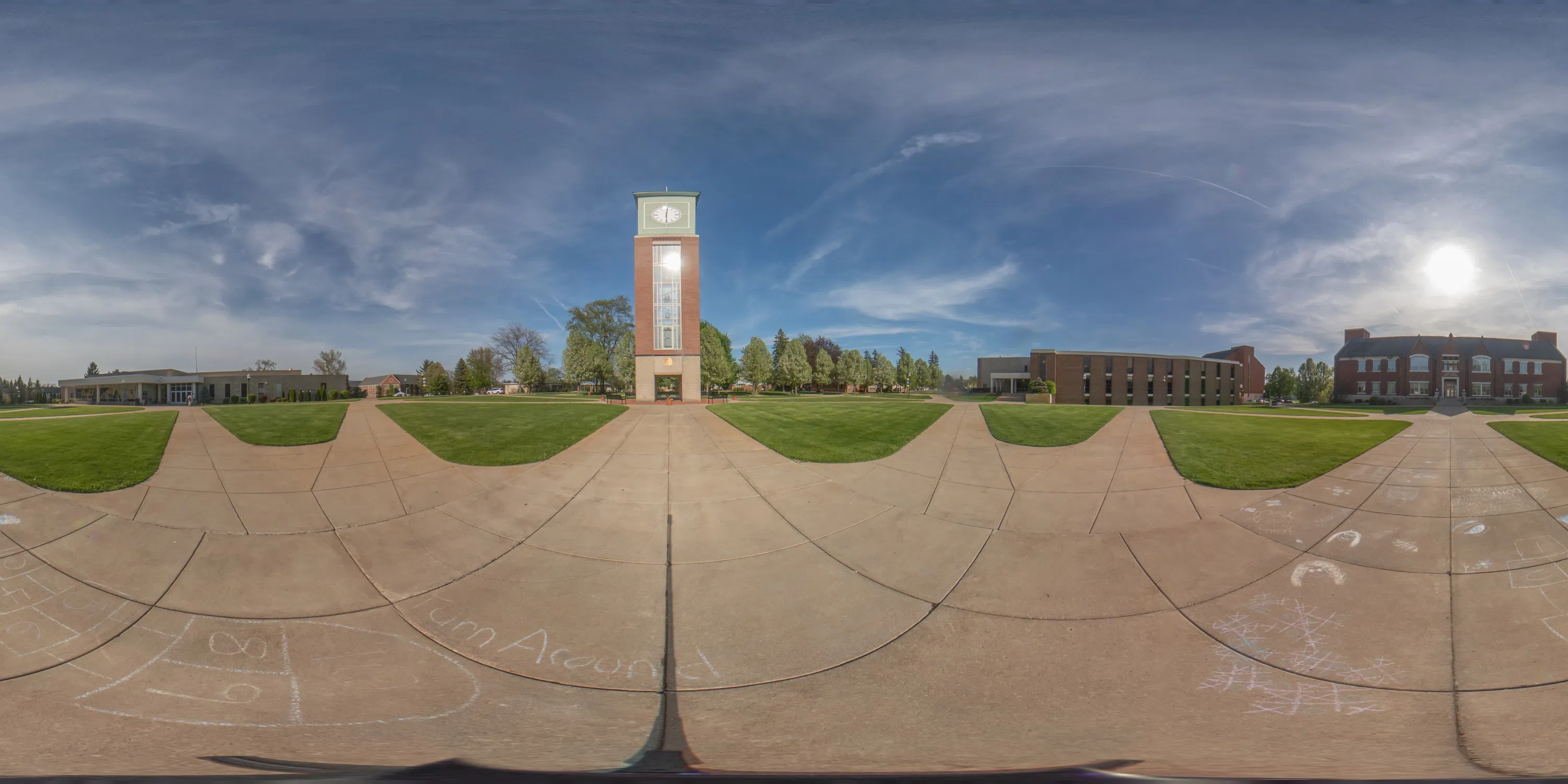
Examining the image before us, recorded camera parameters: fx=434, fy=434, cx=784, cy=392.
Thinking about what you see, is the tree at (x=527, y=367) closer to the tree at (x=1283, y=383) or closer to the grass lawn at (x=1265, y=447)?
the grass lawn at (x=1265, y=447)

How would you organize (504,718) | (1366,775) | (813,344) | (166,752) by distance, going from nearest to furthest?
(1366,775) → (166,752) → (504,718) → (813,344)

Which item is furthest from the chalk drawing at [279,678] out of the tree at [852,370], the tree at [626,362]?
the tree at [852,370]

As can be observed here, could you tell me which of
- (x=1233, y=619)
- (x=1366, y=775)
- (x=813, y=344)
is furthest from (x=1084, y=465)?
(x=813, y=344)

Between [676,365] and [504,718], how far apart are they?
17.7 metres

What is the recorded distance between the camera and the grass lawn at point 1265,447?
3.54 meters

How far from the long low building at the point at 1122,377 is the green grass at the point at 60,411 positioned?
356 inches

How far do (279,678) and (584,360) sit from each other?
30619mm

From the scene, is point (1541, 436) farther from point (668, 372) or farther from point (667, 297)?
point (668, 372)

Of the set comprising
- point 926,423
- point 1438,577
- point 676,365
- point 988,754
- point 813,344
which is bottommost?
point 988,754

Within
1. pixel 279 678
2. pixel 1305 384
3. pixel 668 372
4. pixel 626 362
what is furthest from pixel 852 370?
pixel 279 678

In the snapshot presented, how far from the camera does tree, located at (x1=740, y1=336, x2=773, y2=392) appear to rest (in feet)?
121

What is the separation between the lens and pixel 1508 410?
164 inches

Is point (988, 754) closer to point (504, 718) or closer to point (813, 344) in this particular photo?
point (504, 718)

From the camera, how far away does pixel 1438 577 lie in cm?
294
